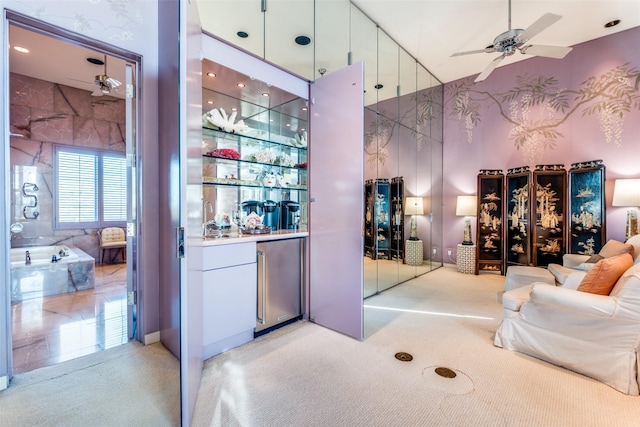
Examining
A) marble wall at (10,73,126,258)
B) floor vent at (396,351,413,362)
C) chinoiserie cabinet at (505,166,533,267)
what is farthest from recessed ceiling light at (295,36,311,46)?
marble wall at (10,73,126,258)

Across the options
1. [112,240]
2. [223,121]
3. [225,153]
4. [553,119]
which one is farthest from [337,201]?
[112,240]

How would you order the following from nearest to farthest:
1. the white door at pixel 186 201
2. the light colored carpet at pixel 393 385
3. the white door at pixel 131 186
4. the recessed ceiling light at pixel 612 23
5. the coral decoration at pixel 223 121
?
the white door at pixel 186 201
the light colored carpet at pixel 393 385
the white door at pixel 131 186
the coral decoration at pixel 223 121
the recessed ceiling light at pixel 612 23

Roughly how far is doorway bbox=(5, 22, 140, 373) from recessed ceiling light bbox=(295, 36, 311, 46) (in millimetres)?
2002

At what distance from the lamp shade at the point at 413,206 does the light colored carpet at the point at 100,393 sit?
13.3 feet

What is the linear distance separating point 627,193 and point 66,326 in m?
7.02

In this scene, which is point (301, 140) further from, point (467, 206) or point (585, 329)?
point (467, 206)

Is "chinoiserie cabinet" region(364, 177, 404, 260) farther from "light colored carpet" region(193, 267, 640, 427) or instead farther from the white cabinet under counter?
the white cabinet under counter

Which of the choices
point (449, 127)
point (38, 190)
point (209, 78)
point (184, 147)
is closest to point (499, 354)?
point (184, 147)

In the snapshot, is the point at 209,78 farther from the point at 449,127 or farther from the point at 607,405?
the point at 449,127

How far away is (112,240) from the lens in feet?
18.9

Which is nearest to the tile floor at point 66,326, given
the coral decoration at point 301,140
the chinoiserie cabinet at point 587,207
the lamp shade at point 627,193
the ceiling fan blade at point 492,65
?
the coral decoration at point 301,140

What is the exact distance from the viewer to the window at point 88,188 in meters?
5.26

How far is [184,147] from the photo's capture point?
138 cm

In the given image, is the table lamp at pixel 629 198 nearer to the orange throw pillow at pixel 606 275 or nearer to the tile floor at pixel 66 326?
the orange throw pillow at pixel 606 275
